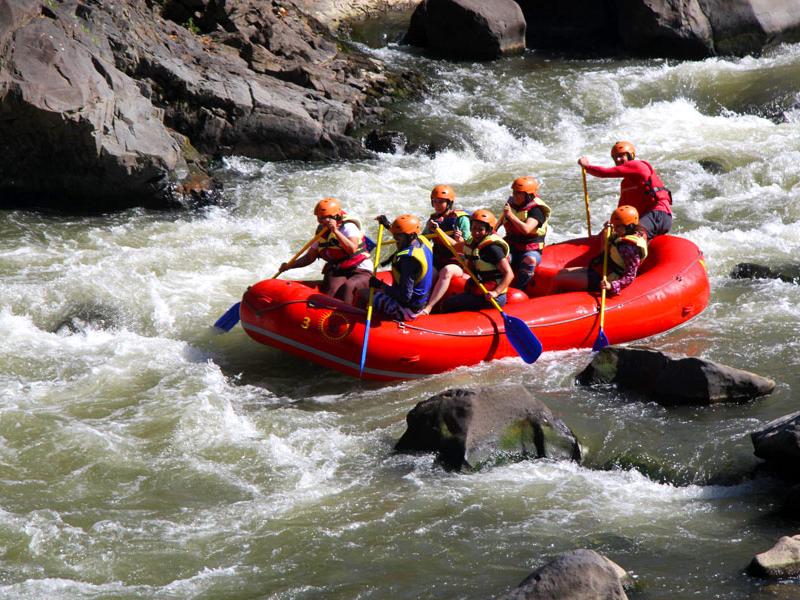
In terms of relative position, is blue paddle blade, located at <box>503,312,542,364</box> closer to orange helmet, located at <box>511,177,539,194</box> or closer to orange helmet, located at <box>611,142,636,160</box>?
orange helmet, located at <box>511,177,539,194</box>

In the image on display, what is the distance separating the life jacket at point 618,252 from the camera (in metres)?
8.66

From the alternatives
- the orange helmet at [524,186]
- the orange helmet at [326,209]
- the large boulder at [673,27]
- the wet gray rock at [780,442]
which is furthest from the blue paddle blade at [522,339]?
the large boulder at [673,27]

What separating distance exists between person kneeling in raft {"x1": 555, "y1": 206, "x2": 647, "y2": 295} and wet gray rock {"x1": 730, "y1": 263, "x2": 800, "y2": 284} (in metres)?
1.37

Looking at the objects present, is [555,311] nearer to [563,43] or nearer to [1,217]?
[1,217]

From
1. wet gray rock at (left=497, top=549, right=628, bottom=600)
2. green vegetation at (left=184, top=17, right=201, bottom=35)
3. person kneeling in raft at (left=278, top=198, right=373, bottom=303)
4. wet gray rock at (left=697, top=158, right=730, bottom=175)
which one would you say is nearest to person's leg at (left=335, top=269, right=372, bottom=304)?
person kneeling in raft at (left=278, top=198, right=373, bottom=303)

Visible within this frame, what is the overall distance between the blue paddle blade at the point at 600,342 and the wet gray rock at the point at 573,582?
12.2ft

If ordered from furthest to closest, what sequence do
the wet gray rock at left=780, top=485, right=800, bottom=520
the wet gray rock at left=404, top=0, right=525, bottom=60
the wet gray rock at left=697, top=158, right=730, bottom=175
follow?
the wet gray rock at left=404, top=0, right=525, bottom=60 < the wet gray rock at left=697, top=158, right=730, bottom=175 < the wet gray rock at left=780, top=485, right=800, bottom=520

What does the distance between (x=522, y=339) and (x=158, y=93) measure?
20.7 feet

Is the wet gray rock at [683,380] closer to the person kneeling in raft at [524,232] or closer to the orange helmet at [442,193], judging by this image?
the person kneeling in raft at [524,232]

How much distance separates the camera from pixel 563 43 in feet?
56.2

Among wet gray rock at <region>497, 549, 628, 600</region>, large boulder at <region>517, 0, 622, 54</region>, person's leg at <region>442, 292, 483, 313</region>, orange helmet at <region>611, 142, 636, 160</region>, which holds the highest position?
→ large boulder at <region>517, 0, 622, 54</region>

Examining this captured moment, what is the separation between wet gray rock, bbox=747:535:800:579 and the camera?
4973 mm

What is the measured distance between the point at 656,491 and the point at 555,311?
2.43 m

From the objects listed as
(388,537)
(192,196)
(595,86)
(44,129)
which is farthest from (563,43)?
(388,537)
